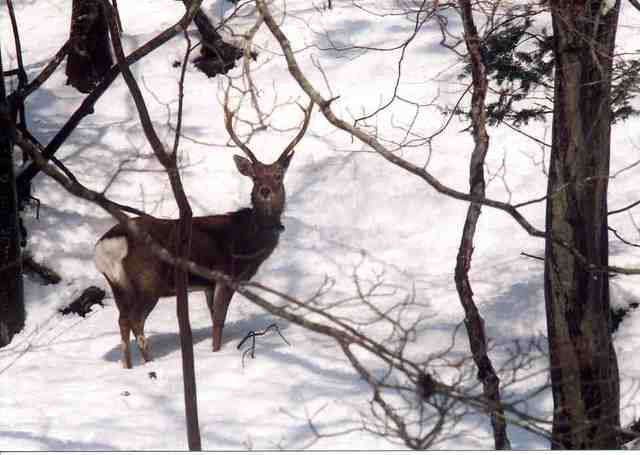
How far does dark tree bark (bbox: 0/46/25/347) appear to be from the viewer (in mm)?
7578

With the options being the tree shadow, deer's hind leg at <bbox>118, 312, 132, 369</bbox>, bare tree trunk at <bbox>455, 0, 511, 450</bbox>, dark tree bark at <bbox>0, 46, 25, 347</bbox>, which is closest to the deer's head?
deer's hind leg at <bbox>118, 312, 132, 369</bbox>

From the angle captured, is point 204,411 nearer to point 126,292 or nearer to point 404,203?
point 126,292

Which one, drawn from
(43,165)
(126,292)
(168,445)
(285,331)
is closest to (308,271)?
(285,331)

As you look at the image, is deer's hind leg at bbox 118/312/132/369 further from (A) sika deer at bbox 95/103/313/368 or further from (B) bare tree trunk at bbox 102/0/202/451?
(B) bare tree trunk at bbox 102/0/202/451

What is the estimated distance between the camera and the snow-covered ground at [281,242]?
585 centimetres

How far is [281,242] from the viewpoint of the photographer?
887 centimetres

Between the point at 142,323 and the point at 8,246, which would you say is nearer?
the point at 142,323

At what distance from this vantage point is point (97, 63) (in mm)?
10711

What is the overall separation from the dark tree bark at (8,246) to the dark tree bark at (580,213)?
4.10 meters

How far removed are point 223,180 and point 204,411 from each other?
373 centimetres

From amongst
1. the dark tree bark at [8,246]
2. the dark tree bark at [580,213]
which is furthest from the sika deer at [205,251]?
the dark tree bark at [580,213]

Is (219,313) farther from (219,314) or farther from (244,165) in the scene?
(244,165)

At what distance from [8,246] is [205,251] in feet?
4.66

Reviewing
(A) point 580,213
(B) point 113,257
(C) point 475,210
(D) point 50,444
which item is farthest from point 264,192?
(A) point 580,213
